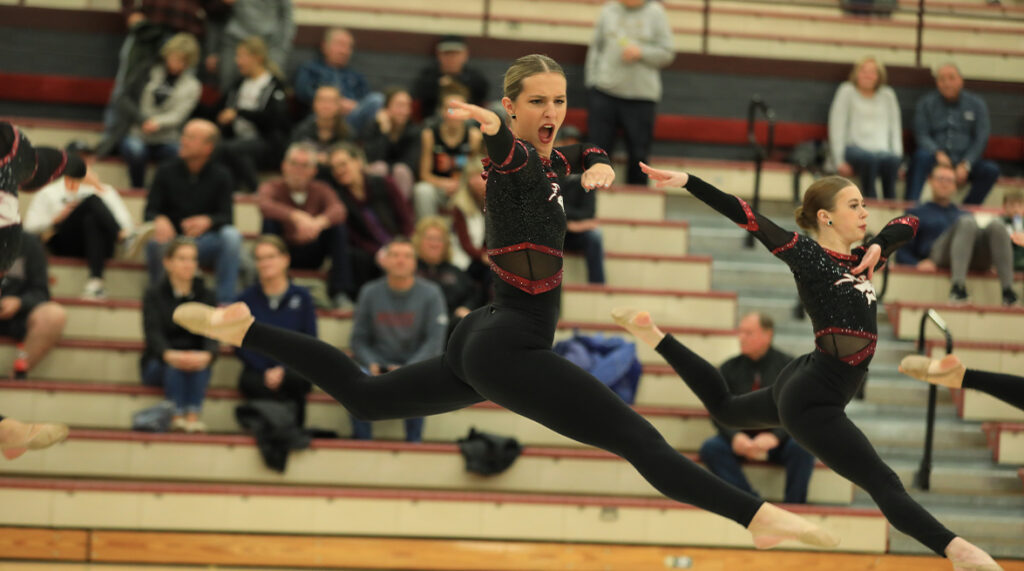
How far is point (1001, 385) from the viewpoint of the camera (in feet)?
15.5

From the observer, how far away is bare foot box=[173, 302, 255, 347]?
4055 mm

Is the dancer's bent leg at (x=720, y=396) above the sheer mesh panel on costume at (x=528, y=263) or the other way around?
the other way around

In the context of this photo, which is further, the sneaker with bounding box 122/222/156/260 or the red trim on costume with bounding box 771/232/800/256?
the sneaker with bounding box 122/222/156/260

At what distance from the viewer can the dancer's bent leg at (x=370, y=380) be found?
3.88 m

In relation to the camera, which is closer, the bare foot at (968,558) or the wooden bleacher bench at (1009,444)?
the bare foot at (968,558)

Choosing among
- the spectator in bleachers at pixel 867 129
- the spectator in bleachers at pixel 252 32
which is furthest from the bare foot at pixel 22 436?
the spectator in bleachers at pixel 867 129

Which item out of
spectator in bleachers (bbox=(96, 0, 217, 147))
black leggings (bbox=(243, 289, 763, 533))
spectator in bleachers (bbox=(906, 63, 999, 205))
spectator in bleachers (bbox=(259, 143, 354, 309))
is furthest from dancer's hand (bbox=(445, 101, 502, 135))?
spectator in bleachers (bbox=(906, 63, 999, 205))

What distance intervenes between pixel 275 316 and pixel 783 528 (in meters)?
4.41

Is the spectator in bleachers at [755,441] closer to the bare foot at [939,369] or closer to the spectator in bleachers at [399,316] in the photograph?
the spectator in bleachers at [399,316]

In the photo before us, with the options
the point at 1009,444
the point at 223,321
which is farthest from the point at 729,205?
the point at 1009,444

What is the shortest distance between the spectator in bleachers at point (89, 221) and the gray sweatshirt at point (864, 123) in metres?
5.33

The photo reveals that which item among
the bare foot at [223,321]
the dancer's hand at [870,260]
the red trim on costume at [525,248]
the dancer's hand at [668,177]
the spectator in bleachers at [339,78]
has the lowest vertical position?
the bare foot at [223,321]

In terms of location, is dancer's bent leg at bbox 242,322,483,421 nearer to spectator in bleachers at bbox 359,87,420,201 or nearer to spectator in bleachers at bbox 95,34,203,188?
spectator in bleachers at bbox 359,87,420,201

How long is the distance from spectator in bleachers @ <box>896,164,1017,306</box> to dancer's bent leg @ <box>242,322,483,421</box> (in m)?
4.89
